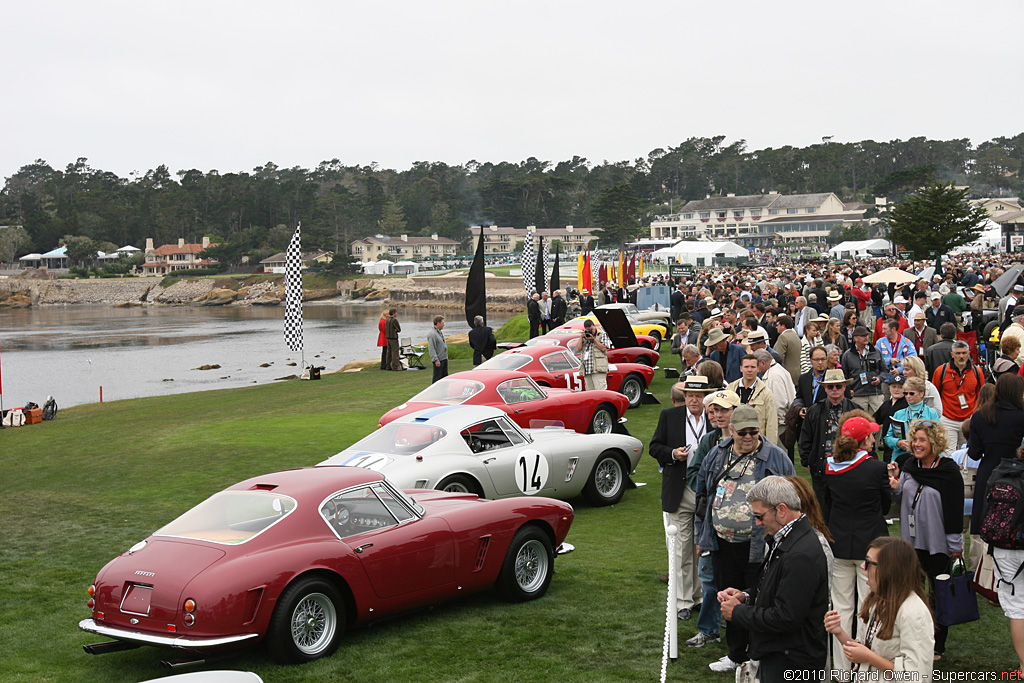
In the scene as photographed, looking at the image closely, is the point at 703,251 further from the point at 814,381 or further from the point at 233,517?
the point at 233,517

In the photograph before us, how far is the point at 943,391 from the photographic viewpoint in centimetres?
1069

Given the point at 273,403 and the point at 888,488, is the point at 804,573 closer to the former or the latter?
the point at 888,488

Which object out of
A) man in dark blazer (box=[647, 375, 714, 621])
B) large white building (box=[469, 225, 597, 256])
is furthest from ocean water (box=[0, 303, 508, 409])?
large white building (box=[469, 225, 597, 256])

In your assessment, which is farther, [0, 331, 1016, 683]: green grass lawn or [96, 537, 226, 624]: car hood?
[0, 331, 1016, 683]: green grass lawn

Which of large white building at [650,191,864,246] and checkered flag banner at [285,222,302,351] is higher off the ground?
large white building at [650,191,864,246]

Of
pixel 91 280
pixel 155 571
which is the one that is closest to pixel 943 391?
pixel 155 571

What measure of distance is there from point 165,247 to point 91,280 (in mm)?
15478

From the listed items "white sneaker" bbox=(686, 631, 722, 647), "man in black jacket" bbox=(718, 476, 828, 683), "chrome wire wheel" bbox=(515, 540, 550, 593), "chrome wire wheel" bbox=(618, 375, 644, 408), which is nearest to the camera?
"man in black jacket" bbox=(718, 476, 828, 683)

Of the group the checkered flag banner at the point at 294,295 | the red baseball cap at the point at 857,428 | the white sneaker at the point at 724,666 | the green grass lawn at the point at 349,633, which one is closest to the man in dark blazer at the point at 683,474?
the green grass lawn at the point at 349,633

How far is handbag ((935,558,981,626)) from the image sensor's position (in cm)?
614

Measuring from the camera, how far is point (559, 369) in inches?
733

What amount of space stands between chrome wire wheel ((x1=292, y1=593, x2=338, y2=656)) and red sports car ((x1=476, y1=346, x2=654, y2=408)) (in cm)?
1115

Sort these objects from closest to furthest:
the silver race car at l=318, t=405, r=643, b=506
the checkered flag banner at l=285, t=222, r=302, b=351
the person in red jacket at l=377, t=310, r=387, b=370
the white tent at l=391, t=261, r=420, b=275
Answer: the silver race car at l=318, t=405, r=643, b=506 → the checkered flag banner at l=285, t=222, r=302, b=351 → the person in red jacket at l=377, t=310, r=387, b=370 → the white tent at l=391, t=261, r=420, b=275

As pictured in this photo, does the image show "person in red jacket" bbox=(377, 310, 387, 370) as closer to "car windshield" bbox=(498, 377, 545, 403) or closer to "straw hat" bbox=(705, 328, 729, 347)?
"car windshield" bbox=(498, 377, 545, 403)
